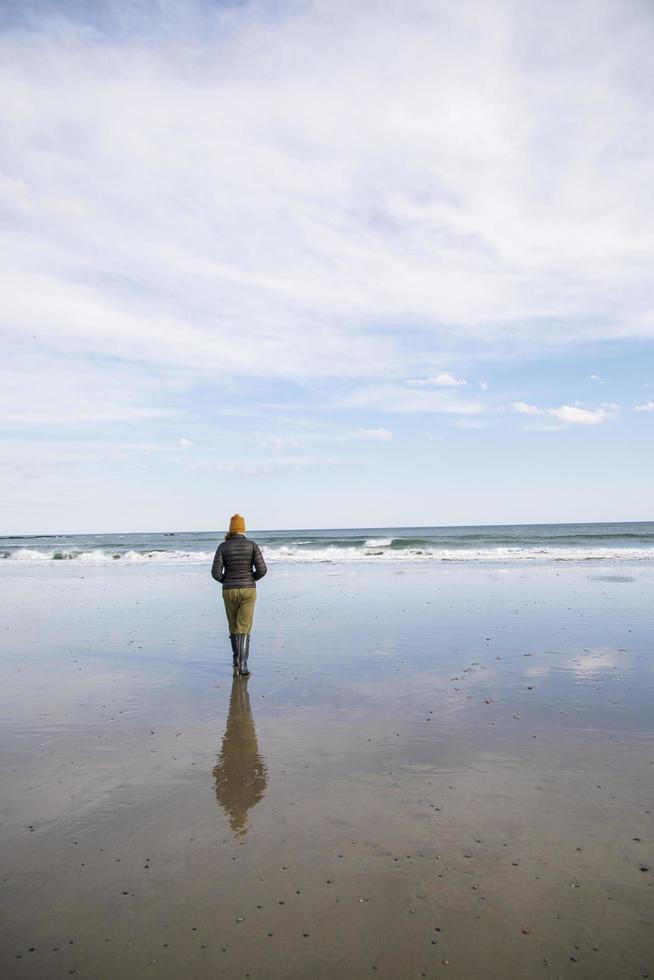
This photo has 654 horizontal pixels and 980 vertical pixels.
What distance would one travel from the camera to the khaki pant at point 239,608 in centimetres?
913

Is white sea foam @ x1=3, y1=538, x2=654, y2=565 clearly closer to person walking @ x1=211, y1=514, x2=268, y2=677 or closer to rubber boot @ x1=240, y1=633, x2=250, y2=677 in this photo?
person walking @ x1=211, y1=514, x2=268, y2=677

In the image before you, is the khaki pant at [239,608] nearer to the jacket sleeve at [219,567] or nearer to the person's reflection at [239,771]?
the jacket sleeve at [219,567]

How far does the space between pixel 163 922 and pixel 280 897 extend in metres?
0.59

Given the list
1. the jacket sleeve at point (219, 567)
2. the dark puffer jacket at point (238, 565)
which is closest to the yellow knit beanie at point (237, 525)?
the dark puffer jacket at point (238, 565)

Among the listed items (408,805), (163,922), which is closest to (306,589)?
(408,805)

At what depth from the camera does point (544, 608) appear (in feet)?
46.0

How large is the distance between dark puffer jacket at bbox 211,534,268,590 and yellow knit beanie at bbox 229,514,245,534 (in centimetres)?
14

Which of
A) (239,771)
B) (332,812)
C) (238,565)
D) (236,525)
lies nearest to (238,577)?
(238,565)

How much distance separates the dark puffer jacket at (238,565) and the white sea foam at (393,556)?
2221 cm

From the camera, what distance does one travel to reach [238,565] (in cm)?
935

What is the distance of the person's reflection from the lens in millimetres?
4590

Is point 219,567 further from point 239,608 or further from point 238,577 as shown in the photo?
point 239,608

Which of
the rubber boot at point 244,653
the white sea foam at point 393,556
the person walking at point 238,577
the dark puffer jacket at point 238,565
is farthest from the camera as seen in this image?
the white sea foam at point 393,556

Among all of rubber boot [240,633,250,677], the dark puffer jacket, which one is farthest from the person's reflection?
the dark puffer jacket
